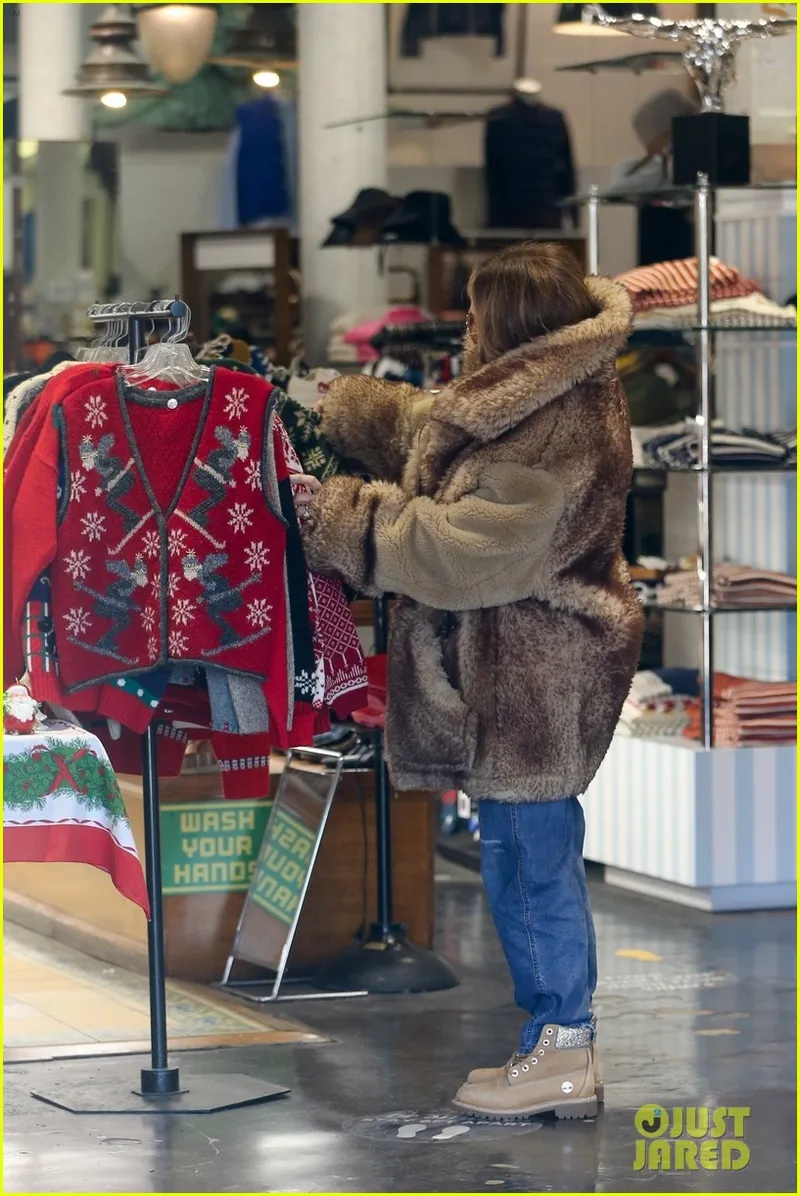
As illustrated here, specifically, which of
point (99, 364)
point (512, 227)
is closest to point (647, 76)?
point (512, 227)

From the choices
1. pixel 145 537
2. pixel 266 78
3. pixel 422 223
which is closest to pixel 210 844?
pixel 145 537

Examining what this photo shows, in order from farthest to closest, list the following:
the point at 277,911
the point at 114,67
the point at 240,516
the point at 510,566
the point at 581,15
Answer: the point at 114,67 < the point at 581,15 < the point at 277,911 < the point at 240,516 < the point at 510,566

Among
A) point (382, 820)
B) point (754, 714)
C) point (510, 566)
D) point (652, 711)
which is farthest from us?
point (652, 711)

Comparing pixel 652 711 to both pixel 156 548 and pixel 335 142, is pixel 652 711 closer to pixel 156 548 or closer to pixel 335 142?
pixel 156 548

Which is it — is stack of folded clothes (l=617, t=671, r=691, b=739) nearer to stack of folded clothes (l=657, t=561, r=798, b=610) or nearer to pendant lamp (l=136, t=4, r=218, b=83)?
stack of folded clothes (l=657, t=561, r=798, b=610)

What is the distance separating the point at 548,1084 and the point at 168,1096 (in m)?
0.76

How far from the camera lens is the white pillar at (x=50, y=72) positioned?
9.52 meters

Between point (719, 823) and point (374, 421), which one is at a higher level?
point (374, 421)

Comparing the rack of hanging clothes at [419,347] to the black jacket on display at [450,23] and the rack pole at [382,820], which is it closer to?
the black jacket on display at [450,23]

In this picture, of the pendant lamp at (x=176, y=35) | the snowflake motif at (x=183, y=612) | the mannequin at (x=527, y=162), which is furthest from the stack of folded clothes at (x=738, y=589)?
the pendant lamp at (x=176, y=35)

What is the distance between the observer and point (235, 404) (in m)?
4.43

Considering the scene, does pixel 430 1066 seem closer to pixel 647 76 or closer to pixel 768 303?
pixel 768 303

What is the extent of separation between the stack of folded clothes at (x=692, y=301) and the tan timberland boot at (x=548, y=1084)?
9.08 feet

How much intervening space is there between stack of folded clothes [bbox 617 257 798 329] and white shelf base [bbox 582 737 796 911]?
1.24m
